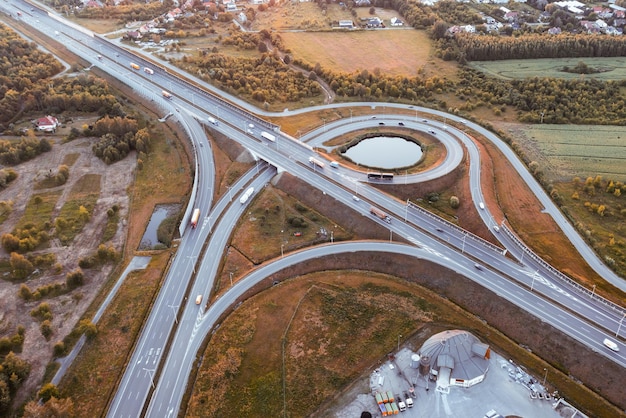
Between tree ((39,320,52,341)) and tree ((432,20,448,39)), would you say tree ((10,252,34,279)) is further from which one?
tree ((432,20,448,39))

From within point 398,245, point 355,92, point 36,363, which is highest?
point 355,92

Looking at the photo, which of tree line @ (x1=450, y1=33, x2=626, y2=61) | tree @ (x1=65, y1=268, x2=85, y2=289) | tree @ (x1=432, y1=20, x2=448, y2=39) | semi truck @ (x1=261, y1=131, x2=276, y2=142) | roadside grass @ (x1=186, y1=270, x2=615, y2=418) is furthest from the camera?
tree @ (x1=432, y1=20, x2=448, y2=39)

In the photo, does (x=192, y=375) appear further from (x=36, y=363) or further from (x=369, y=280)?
(x=369, y=280)

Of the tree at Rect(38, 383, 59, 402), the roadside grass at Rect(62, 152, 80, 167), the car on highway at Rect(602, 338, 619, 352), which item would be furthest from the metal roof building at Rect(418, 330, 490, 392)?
the roadside grass at Rect(62, 152, 80, 167)

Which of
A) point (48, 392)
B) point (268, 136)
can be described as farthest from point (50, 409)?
point (268, 136)

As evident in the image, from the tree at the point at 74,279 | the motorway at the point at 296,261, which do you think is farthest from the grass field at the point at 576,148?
the tree at the point at 74,279

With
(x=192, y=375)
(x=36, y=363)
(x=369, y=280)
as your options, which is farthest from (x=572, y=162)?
(x=36, y=363)

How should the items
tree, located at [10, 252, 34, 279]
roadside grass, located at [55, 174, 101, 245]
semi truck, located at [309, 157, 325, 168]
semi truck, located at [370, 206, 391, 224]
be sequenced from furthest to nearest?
semi truck, located at [309, 157, 325, 168] < roadside grass, located at [55, 174, 101, 245] < semi truck, located at [370, 206, 391, 224] < tree, located at [10, 252, 34, 279]
